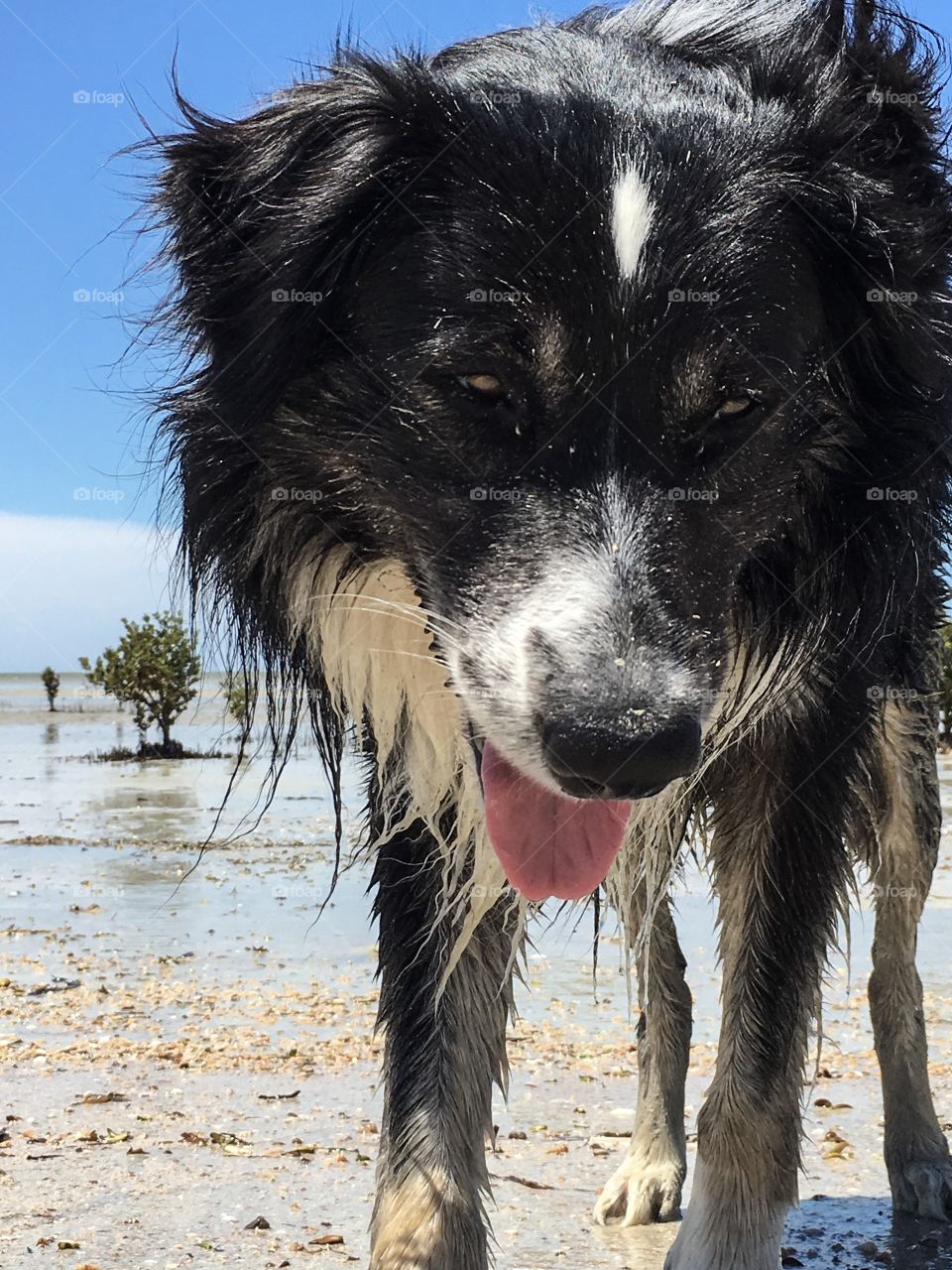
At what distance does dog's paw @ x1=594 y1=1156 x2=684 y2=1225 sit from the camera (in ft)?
13.0

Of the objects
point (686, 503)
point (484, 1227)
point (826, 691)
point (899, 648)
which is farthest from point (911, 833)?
point (686, 503)

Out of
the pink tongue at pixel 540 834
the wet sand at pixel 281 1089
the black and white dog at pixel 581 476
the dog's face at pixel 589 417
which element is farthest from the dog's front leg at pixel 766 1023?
the dog's face at pixel 589 417

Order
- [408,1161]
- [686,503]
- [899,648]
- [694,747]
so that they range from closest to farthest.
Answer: [694,747], [686,503], [408,1161], [899,648]

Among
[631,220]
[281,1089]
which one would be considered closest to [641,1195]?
[281,1089]

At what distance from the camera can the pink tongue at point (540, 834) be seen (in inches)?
114

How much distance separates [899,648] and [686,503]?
4.32ft

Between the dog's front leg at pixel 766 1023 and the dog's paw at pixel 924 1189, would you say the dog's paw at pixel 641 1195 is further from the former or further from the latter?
the dog's paw at pixel 924 1189

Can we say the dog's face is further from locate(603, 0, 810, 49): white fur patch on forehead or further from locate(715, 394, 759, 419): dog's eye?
locate(603, 0, 810, 49): white fur patch on forehead

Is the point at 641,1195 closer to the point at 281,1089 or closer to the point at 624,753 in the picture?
the point at 281,1089

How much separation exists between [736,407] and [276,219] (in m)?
1.07

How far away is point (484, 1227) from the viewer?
3.31 m

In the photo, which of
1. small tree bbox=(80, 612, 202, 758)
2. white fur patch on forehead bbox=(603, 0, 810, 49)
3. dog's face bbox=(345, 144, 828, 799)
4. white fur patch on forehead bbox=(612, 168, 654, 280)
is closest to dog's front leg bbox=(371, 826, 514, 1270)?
dog's face bbox=(345, 144, 828, 799)

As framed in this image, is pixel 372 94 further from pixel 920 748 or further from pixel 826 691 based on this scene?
pixel 920 748

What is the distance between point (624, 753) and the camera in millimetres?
2363
